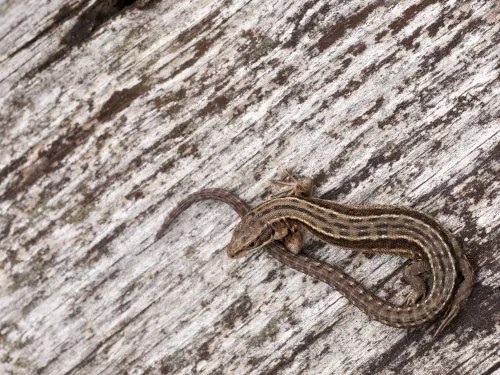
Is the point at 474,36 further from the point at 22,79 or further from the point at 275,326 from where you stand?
the point at 22,79

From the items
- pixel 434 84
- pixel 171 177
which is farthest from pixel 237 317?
pixel 434 84

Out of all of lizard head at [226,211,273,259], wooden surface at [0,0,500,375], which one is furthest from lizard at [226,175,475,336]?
wooden surface at [0,0,500,375]

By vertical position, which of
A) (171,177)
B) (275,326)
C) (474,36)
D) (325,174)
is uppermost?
(171,177)

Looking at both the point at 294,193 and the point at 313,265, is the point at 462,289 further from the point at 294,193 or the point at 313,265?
the point at 294,193

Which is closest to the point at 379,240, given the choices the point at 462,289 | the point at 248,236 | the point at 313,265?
the point at 313,265

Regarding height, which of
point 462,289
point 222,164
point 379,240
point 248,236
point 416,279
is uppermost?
point 222,164

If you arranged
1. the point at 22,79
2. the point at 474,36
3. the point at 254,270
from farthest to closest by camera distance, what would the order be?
the point at 22,79 → the point at 254,270 → the point at 474,36
